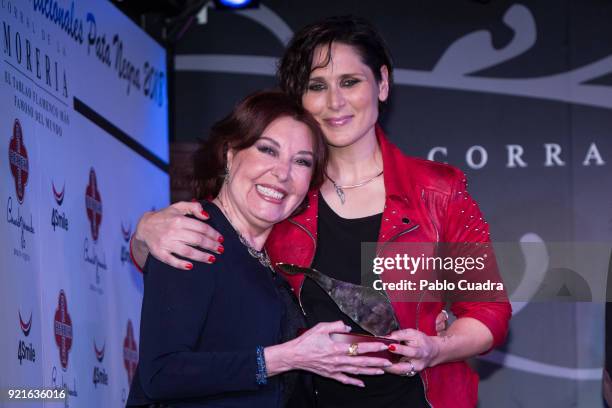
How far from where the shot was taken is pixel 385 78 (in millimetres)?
3334

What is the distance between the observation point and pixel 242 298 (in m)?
2.60

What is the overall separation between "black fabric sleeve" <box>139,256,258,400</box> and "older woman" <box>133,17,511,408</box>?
0.21 m

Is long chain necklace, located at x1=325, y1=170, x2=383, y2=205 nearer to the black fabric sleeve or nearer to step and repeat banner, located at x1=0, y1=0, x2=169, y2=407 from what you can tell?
the black fabric sleeve

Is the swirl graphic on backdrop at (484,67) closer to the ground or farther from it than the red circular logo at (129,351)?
farther from it

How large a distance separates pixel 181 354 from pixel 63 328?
1.46 m

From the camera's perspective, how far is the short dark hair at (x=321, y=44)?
10.5ft

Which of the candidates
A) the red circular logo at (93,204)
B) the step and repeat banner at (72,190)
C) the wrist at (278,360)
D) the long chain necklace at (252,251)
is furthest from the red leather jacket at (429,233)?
the red circular logo at (93,204)

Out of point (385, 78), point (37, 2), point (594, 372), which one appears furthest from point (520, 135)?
point (37, 2)

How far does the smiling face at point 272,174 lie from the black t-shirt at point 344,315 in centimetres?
23

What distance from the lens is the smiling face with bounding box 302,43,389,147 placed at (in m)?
3.16

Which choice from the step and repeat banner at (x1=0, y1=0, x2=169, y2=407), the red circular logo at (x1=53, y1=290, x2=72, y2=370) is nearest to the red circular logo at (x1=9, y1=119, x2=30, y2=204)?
the step and repeat banner at (x1=0, y1=0, x2=169, y2=407)

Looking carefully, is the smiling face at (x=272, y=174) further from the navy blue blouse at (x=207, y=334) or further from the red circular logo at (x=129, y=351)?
the red circular logo at (x=129, y=351)

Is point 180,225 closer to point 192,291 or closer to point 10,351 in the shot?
point 192,291

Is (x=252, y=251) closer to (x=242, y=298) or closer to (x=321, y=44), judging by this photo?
(x=242, y=298)
